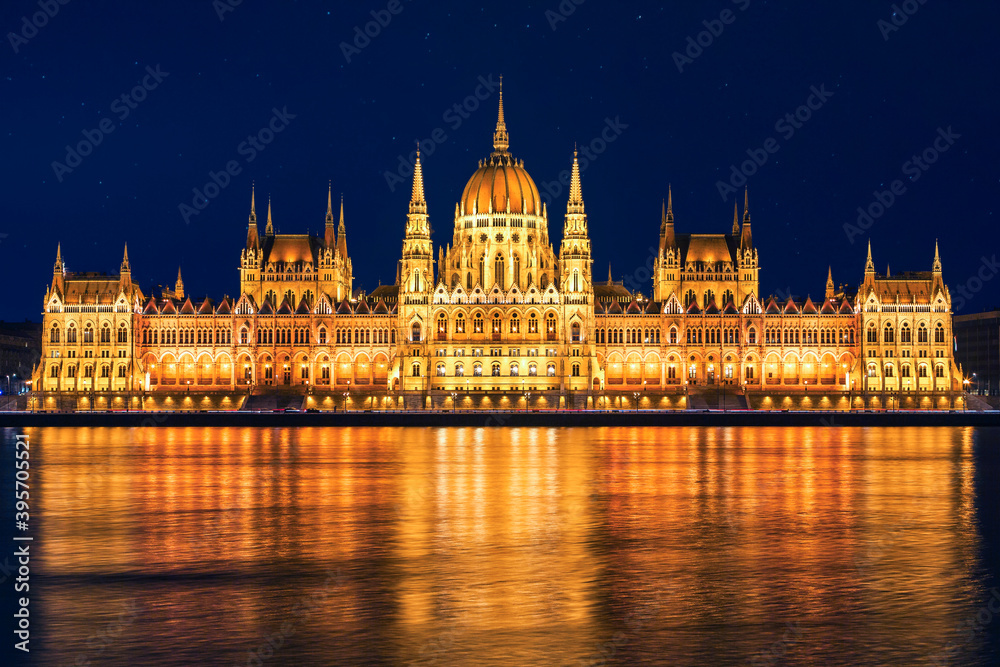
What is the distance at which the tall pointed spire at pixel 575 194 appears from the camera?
5674 inches

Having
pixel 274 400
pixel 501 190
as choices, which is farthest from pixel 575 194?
pixel 274 400

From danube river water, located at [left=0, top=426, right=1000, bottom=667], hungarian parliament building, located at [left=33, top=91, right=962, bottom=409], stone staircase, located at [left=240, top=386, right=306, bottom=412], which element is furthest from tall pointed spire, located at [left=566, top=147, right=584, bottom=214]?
danube river water, located at [left=0, top=426, right=1000, bottom=667]

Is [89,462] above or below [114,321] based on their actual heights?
below

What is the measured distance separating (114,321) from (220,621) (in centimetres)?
11977

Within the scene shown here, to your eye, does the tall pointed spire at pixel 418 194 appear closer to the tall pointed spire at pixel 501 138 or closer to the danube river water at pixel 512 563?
the tall pointed spire at pixel 501 138

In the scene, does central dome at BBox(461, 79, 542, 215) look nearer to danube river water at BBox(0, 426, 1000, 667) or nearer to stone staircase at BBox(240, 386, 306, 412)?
stone staircase at BBox(240, 386, 306, 412)

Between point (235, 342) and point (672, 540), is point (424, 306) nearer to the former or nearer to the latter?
point (235, 342)

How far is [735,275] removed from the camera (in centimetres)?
15012

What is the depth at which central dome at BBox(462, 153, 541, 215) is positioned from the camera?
14700cm

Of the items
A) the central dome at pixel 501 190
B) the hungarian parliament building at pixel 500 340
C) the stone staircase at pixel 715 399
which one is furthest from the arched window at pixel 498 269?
the stone staircase at pixel 715 399

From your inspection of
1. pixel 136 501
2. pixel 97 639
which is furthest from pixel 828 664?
pixel 136 501

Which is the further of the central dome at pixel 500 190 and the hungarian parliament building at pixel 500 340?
the central dome at pixel 500 190

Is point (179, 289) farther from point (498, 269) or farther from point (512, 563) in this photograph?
point (512, 563)

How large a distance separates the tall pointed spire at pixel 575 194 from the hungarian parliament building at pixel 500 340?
25 centimetres
